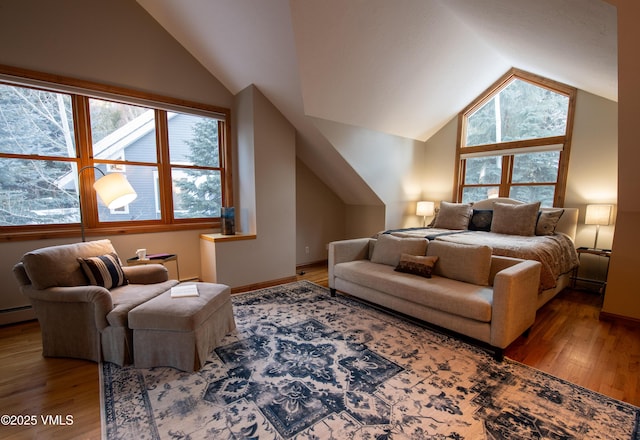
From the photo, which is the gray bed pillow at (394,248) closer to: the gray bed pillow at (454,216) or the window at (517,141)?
the gray bed pillow at (454,216)

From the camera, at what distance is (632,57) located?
67.1 inches

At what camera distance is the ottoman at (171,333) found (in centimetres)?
195

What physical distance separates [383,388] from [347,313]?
1.16m

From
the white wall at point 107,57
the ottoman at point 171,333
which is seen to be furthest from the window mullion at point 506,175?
the ottoman at point 171,333

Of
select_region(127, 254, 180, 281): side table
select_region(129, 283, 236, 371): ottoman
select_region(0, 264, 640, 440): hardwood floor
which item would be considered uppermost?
select_region(127, 254, 180, 281): side table

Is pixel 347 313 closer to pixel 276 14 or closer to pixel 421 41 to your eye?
pixel 276 14

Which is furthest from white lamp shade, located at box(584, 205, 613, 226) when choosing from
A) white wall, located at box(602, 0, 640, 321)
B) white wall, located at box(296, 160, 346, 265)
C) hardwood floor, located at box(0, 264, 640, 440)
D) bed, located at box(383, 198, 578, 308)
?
white wall, located at box(296, 160, 346, 265)

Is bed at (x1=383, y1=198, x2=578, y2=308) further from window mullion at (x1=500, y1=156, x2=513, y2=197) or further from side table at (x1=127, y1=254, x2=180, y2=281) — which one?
side table at (x1=127, y1=254, x2=180, y2=281)

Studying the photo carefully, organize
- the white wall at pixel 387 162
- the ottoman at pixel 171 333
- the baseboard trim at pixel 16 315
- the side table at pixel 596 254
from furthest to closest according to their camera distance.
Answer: the white wall at pixel 387 162
the side table at pixel 596 254
the baseboard trim at pixel 16 315
the ottoman at pixel 171 333

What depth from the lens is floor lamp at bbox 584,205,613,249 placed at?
3.42 metres

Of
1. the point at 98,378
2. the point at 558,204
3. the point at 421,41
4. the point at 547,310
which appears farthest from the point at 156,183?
the point at 558,204

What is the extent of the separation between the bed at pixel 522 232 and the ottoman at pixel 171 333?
2626mm

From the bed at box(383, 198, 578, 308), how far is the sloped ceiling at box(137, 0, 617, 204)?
1.53 meters

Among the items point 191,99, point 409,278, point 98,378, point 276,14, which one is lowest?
point 98,378
